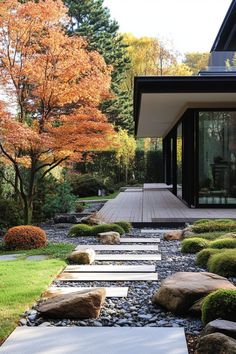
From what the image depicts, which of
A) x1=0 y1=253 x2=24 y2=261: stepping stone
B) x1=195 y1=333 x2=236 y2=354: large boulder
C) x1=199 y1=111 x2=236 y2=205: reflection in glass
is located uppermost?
x1=199 y1=111 x2=236 y2=205: reflection in glass

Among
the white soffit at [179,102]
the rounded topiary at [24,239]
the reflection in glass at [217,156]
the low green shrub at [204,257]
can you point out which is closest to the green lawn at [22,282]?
the rounded topiary at [24,239]

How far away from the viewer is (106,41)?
30562mm

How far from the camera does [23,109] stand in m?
10.9

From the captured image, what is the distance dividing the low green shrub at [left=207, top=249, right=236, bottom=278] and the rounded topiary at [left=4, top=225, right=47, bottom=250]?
3.06 meters

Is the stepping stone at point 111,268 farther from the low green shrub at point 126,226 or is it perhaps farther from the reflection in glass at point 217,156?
the reflection in glass at point 217,156

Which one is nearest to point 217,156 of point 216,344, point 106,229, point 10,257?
point 106,229

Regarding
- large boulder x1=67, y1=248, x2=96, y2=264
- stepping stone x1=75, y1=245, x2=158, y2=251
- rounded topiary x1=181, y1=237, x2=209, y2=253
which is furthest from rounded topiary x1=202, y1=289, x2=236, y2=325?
stepping stone x1=75, y1=245, x2=158, y2=251

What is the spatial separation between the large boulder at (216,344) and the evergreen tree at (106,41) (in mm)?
27601

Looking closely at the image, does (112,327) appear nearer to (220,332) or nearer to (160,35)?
(220,332)

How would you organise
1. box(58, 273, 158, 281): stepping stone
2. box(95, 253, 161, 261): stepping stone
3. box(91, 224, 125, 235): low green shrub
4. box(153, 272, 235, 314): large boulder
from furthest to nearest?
box(91, 224, 125, 235): low green shrub < box(95, 253, 161, 261): stepping stone < box(58, 273, 158, 281): stepping stone < box(153, 272, 235, 314): large boulder

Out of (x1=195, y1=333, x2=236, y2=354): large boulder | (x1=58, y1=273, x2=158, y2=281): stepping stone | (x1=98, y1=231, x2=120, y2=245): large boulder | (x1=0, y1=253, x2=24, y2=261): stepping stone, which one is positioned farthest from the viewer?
(x1=98, y1=231, x2=120, y2=245): large boulder

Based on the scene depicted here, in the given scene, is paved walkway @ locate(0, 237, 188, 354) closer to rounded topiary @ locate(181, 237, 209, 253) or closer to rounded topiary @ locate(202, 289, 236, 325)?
rounded topiary @ locate(202, 289, 236, 325)

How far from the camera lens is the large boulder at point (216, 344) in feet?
9.05

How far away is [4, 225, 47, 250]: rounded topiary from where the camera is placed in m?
7.50
